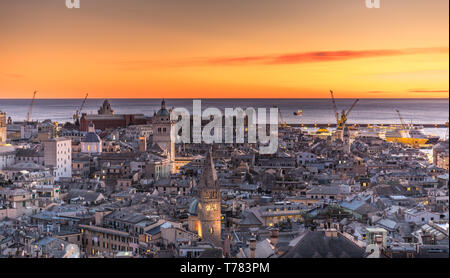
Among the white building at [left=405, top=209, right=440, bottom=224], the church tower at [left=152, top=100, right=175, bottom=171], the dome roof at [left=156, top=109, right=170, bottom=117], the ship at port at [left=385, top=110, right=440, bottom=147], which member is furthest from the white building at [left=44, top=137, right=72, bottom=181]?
the ship at port at [left=385, top=110, right=440, bottom=147]

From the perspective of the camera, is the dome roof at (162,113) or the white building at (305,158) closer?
the white building at (305,158)

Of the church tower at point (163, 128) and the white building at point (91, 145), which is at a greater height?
the church tower at point (163, 128)

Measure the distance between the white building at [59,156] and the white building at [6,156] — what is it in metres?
1.11

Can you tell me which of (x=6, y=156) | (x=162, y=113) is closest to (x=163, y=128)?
(x=162, y=113)

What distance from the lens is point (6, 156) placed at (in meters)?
22.0

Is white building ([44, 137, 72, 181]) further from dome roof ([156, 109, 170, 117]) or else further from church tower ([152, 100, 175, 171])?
dome roof ([156, 109, 170, 117])

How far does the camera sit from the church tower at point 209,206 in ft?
33.9

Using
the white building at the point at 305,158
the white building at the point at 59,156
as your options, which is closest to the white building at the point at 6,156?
the white building at the point at 59,156

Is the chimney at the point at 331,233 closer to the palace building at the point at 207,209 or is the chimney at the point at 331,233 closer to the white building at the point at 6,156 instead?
the palace building at the point at 207,209

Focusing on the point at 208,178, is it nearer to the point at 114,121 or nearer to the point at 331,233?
the point at 331,233

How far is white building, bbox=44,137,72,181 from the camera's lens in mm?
21856

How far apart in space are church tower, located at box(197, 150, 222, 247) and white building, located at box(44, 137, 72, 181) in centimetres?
1207
